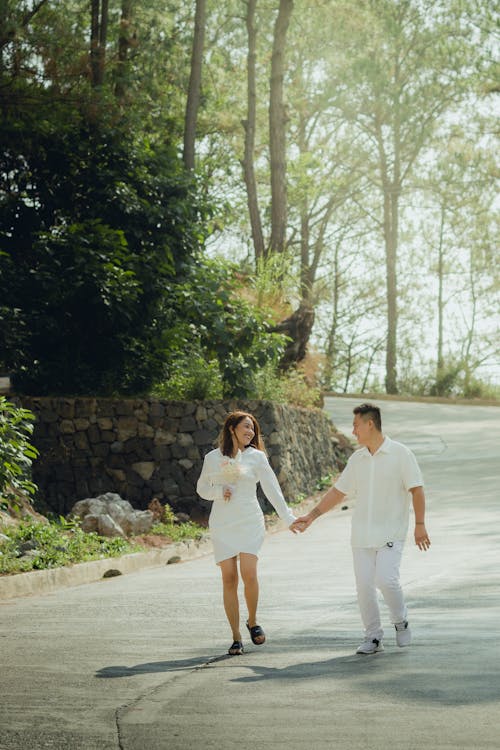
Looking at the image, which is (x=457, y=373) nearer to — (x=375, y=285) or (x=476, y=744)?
(x=375, y=285)

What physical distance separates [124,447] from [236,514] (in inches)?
496

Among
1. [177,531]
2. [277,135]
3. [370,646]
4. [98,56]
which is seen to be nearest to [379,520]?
[370,646]

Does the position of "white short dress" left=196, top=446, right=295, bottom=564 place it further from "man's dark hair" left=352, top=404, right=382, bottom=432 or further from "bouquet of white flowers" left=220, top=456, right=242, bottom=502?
"man's dark hair" left=352, top=404, right=382, bottom=432

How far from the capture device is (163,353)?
21.9 metres

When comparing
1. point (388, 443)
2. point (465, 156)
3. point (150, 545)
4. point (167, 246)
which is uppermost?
point (465, 156)

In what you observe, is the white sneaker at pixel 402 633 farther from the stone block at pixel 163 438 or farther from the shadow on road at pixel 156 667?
the stone block at pixel 163 438

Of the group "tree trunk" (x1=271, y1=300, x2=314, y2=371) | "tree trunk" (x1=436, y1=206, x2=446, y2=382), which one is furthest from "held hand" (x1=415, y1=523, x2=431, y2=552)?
"tree trunk" (x1=436, y1=206, x2=446, y2=382)

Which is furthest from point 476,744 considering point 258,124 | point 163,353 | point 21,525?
point 258,124

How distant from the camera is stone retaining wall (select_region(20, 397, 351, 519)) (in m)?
20.4

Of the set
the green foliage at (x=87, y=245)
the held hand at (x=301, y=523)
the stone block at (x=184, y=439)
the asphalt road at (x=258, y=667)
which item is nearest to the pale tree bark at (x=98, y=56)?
the green foliage at (x=87, y=245)

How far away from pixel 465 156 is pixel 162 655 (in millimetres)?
42088

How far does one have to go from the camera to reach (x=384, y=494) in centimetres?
804

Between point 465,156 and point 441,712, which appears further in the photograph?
point 465,156

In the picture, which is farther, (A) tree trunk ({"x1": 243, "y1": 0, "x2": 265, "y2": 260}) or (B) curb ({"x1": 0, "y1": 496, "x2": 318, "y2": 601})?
(A) tree trunk ({"x1": 243, "y1": 0, "x2": 265, "y2": 260})
